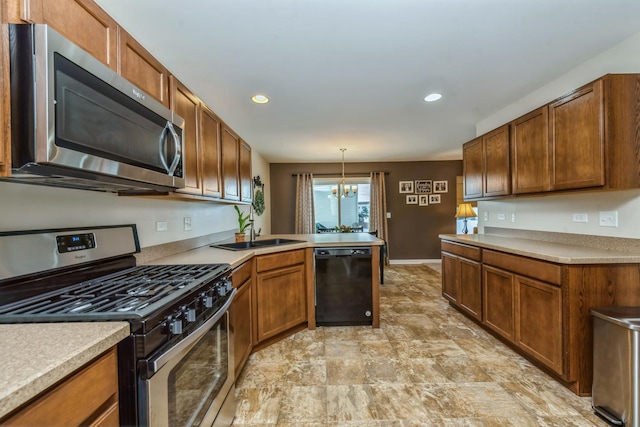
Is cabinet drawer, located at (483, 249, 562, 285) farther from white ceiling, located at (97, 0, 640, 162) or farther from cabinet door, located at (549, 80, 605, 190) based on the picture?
white ceiling, located at (97, 0, 640, 162)

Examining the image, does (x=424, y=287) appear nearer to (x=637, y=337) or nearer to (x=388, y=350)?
(x=388, y=350)

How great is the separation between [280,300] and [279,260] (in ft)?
1.23

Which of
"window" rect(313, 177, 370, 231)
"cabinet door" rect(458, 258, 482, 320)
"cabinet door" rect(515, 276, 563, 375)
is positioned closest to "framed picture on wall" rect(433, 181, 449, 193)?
"window" rect(313, 177, 370, 231)

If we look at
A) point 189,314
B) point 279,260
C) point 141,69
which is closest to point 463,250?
point 279,260

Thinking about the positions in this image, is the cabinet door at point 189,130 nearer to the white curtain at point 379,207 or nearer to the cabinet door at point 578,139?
the cabinet door at point 578,139

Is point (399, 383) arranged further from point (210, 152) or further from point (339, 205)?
point (339, 205)

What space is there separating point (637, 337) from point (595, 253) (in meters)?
Answer: 0.64

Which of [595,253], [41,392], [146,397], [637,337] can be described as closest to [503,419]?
[637,337]

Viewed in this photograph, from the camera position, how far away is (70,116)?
0.89 metres

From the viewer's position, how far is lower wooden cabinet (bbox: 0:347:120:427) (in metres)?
0.58

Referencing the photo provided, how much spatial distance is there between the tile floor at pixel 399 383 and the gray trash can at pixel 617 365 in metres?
0.12

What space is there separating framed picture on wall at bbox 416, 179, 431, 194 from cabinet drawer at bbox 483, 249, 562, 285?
13.3ft

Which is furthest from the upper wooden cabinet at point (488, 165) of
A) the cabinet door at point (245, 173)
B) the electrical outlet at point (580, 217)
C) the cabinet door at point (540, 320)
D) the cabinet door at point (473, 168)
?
the cabinet door at point (245, 173)

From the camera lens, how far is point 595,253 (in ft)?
6.24
